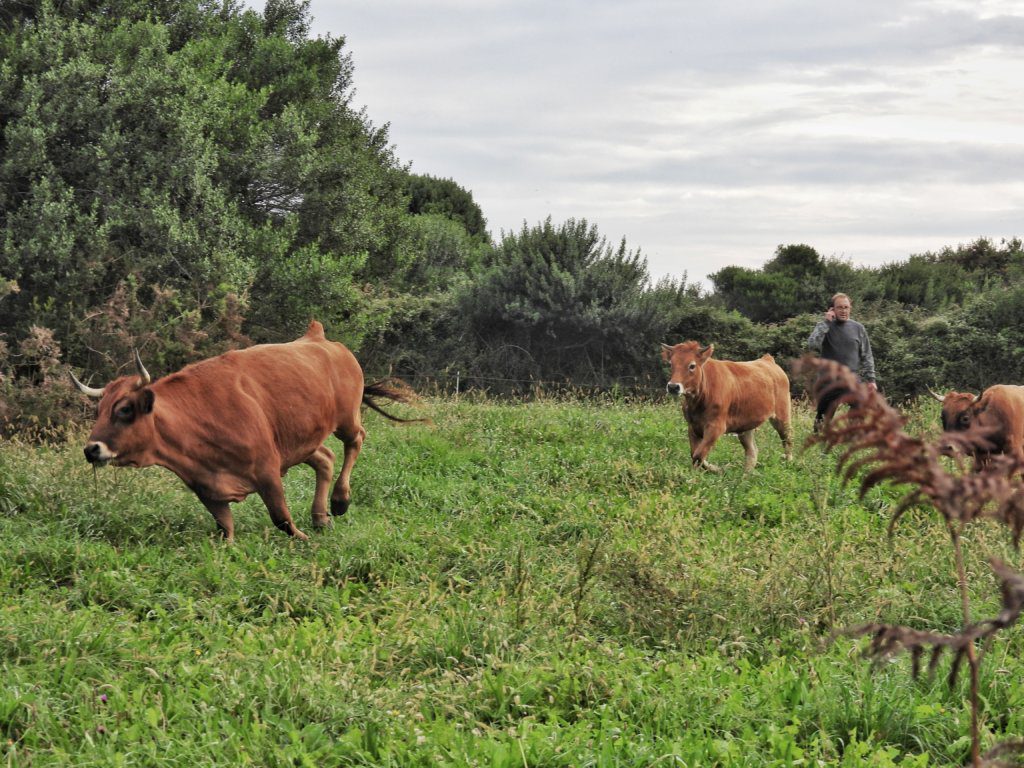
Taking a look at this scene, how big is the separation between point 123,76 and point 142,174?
1807mm

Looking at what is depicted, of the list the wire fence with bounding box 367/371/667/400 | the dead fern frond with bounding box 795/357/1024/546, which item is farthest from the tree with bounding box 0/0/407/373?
the dead fern frond with bounding box 795/357/1024/546

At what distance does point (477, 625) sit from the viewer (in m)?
5.44

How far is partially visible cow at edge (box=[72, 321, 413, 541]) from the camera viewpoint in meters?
7.10

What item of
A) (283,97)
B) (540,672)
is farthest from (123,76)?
(540,672)

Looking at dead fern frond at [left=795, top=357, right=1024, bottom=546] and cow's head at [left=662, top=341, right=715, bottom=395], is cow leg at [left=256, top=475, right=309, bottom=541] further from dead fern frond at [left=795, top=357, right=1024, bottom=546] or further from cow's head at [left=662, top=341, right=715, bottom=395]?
dead fern frond at [left=795, top=357, right=1024, bottom=546]

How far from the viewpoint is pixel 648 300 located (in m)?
21.2

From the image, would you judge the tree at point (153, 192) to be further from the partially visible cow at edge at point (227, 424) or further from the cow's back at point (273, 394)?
the partially visible cow at edge at point (227, 424)

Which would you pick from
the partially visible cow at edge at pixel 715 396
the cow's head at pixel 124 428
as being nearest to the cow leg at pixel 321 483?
the cow's head at pixel 124 428

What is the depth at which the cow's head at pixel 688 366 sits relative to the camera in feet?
35.9

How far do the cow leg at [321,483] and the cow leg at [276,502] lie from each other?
24.6 inches

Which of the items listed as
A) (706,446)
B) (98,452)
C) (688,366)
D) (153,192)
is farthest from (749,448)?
(153,192)

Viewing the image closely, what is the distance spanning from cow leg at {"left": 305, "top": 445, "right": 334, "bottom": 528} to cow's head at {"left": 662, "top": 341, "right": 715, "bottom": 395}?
399 cm

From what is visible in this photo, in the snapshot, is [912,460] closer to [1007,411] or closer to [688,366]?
[688,366]

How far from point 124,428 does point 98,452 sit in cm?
24
